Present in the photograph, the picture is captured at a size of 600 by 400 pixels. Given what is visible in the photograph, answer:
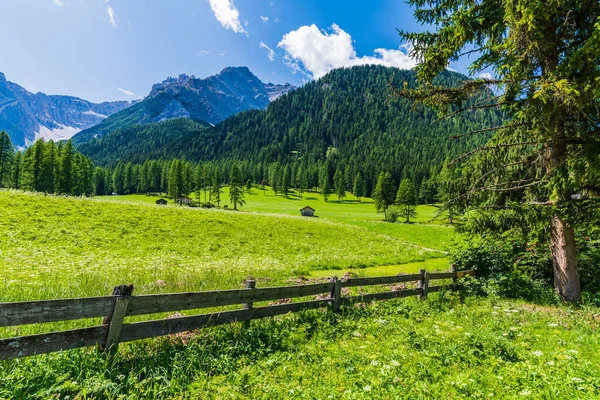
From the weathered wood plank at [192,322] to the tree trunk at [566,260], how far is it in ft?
30.1

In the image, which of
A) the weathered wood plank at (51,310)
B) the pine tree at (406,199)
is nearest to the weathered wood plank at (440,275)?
the weathered wood plank at (51,310)

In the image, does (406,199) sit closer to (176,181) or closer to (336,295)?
(176,181)

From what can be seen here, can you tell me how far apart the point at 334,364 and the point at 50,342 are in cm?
480

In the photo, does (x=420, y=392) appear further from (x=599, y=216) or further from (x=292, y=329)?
(x=599, y=216)

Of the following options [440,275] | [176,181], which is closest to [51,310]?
[440,275]

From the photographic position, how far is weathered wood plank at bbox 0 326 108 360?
4.49 m

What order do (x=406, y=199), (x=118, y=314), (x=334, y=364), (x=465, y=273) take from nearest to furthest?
(x=118, y=314), (x=334, y=364), (x=465, y=273), (x=406, y=199)

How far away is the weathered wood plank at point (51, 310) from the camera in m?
4.46

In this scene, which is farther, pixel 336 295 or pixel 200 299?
pixel 336 295

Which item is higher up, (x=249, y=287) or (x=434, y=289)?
(x=249, y=287)

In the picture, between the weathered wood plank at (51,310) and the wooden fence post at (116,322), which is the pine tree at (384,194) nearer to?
the wooden fence post at (116,322)

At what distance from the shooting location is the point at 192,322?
21.6 feet

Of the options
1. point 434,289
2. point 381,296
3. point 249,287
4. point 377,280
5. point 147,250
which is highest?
point 249,287

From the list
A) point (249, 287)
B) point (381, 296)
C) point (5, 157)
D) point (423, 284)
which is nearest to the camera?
point (249, 287)
